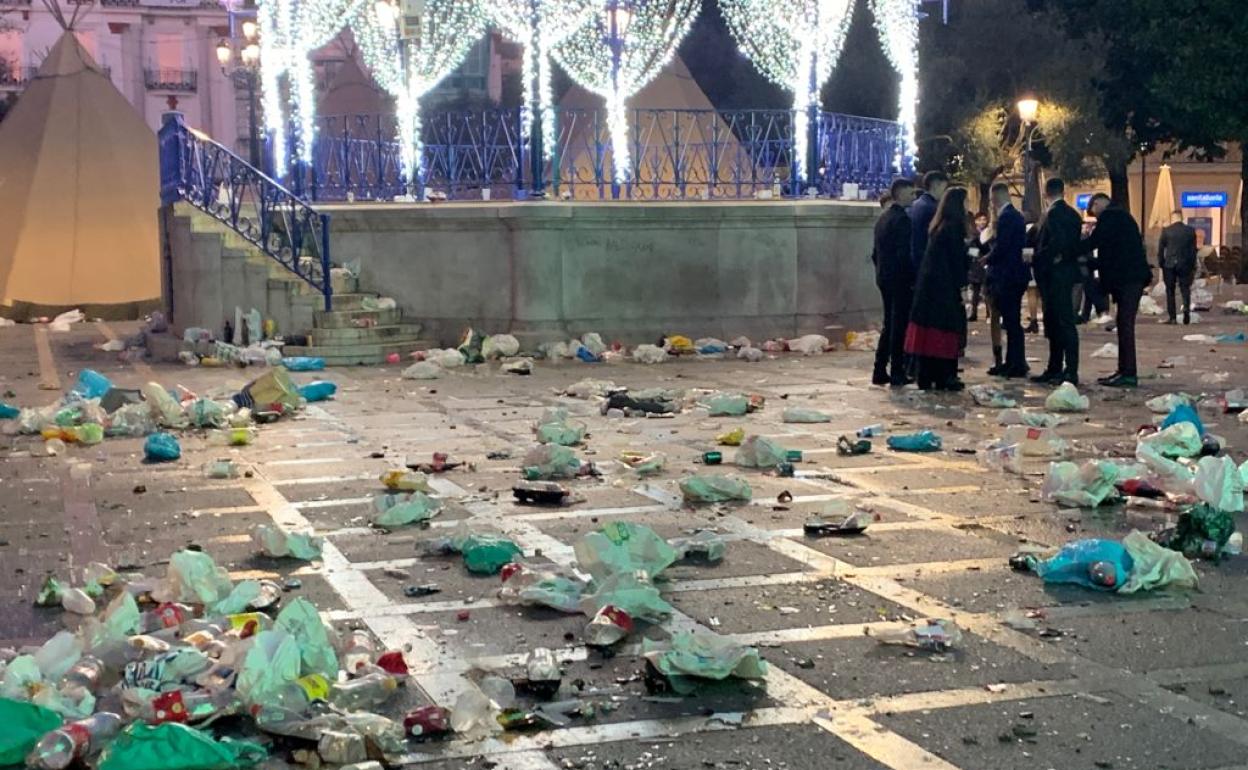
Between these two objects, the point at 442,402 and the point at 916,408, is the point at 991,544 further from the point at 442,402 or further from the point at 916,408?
the point at 442,402

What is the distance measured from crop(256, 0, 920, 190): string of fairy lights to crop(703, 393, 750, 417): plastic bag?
6786 millimetres

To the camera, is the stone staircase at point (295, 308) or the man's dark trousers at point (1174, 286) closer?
the stone staircase at point (295, 308)

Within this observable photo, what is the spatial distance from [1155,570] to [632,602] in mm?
2174

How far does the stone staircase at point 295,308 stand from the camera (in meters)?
16.2

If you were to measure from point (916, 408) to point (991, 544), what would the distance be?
16.2 feet

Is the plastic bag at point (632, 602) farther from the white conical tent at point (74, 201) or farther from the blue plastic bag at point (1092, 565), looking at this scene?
the white conical tent at point (74, 201)

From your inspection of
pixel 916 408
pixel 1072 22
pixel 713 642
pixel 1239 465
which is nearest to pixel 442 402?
pixel 916 408

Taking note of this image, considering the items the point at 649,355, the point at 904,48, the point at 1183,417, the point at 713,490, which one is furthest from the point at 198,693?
the point at 904,48

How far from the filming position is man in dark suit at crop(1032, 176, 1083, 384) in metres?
13.0

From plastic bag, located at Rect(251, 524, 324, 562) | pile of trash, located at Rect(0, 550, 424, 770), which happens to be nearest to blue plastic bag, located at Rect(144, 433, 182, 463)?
plastic bag, located at Rect(251, 524, 324, 562)

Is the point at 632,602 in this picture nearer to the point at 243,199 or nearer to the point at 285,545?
the point at 285,545

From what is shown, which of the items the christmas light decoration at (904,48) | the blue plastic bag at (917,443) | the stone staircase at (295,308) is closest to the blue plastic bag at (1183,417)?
the blue plastic bag at (917,443)

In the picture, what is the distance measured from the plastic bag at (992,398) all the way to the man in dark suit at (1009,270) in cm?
132

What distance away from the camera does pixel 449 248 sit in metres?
17.1
